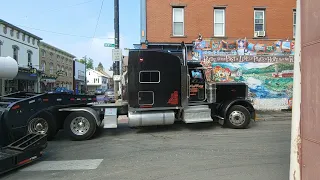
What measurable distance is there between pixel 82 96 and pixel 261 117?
8.55 metres

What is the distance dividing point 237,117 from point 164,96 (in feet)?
9.35

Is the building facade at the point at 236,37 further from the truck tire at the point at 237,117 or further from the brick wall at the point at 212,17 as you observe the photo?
the truck tire at the point at 237,117

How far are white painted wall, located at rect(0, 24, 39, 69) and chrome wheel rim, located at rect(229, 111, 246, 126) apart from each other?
2739 centimetres

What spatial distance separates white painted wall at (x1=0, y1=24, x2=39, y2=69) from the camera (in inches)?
1174

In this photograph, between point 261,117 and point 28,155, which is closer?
point 28,155

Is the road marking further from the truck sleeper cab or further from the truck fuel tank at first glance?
the truck sleeper cab

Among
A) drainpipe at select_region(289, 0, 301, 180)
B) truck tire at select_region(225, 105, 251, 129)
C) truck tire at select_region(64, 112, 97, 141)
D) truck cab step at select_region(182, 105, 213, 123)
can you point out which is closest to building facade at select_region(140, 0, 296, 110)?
truck tire at select_region(225, 105, 251, 129)

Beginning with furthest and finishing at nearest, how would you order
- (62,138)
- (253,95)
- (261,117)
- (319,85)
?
(253,95) → (261,117) → (62,138) → (319,85)

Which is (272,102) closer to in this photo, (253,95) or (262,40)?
(253,95)

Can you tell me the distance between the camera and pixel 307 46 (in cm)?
255

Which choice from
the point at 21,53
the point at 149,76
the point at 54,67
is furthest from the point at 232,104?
the point at 54,67

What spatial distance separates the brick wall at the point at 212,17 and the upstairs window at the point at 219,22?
0.24 meters

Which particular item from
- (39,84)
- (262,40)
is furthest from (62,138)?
(39,84)

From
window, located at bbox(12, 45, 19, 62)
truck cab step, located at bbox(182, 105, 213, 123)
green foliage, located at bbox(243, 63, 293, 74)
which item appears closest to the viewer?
truck cab step, located at bbox(182, 105, 213, 123)
